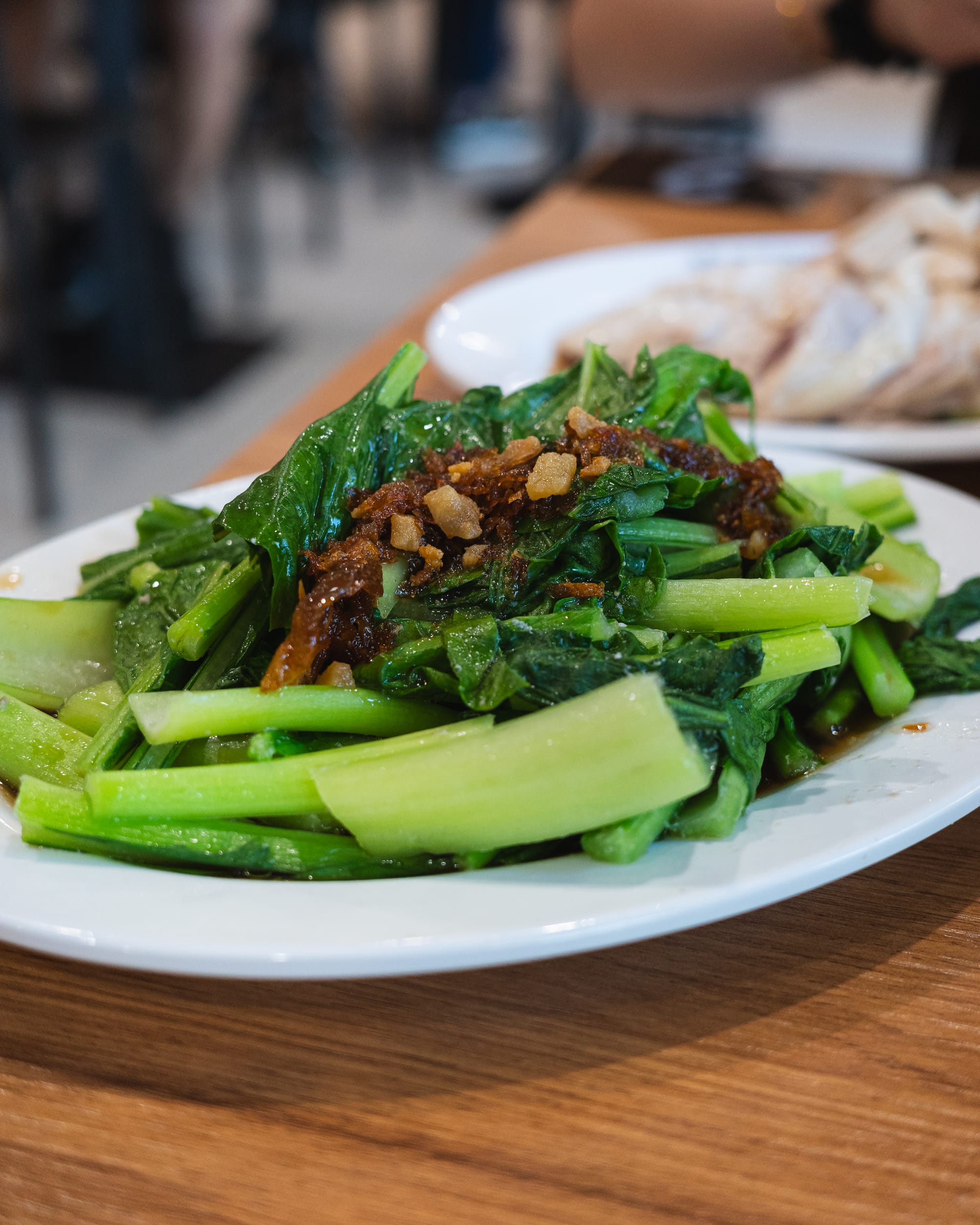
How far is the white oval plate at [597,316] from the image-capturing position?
203 cm

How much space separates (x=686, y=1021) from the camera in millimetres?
985

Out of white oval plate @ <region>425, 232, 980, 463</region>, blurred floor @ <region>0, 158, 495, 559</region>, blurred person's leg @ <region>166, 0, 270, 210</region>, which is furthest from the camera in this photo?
blurred person's leg @ <region>166, 0, 270, 210</region>

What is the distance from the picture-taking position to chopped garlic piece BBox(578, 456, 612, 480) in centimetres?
123

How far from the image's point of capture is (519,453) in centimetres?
129

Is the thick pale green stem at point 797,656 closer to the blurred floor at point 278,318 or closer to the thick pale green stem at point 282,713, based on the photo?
the thick pale green stem at point 282,713

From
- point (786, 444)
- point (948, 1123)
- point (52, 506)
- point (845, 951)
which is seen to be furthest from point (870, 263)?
point (52, 506)

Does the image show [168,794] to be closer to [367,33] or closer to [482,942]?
[482,942]

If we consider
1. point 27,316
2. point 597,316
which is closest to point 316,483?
point 597,316

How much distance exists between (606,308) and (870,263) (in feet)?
2.20

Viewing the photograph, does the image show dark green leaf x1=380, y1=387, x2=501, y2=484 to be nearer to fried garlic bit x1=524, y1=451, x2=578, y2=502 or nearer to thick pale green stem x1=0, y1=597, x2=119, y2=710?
fried garlic bit x1=524, y1=451, x2=578, y2=502

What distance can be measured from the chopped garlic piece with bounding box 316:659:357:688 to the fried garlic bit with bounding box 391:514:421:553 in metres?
0.15

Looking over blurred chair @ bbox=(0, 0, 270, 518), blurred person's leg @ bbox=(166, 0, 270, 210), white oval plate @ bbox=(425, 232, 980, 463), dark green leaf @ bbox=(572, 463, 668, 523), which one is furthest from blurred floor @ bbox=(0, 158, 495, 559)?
dark green leaf @ bbox=(572, 463, 668, 523)

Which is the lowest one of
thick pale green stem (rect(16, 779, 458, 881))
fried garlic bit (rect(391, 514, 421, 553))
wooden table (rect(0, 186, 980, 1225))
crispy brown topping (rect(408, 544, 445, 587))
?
wooden table (rect(0, 186, 980, 1225))

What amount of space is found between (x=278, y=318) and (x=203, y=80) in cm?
194
